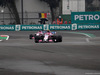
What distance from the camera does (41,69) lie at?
9.35 meters

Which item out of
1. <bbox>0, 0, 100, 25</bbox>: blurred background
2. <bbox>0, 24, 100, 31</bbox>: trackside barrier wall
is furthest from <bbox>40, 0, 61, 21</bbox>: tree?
<bbox>0, 24, 100, 31</bbox>: trackside barrier wall

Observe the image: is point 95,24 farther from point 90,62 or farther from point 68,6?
point 90,62

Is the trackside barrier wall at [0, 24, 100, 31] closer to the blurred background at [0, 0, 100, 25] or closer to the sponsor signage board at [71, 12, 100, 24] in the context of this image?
the sponsor signage board at [71, 12, 100, 24]

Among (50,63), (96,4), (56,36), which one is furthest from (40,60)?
(96,4)

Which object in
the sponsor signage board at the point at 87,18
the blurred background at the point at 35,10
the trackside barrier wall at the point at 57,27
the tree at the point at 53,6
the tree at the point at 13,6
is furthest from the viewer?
the tree at the point at 53,6

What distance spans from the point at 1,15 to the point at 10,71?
52974 millimetres

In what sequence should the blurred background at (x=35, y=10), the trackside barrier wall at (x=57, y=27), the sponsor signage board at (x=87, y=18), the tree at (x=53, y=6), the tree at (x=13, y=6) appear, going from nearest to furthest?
the trackside barrier wall at (x=57, y=27)
the sponsor signage board at (x=87, y=18)
the tree at (x=13, y=6)
the blurred background at (x=35, y=10)
the tree at (x=53, y=6)

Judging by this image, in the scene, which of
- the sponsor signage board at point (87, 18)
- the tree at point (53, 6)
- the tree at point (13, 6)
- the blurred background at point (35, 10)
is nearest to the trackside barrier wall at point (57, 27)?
the sponsor signage board at point (87, 18)

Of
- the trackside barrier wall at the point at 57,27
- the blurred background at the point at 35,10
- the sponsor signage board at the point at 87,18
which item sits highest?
the blurred background at the point at 35,10

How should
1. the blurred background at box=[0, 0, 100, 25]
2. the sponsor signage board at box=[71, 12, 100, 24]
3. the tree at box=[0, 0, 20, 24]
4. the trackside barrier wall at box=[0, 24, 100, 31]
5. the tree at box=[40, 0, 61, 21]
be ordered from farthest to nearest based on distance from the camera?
the tree at box=[40, 0, 61, 21] → the blurred background at box=[0, 0, 100, 25] → the tree at box=[0, 0, 20, 24] → the sponsor signage board at box=[71, 12, 100, 24] → the trackside barrier wall at box=[0, 24, 100, 31]

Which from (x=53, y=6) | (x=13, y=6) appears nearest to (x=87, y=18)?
(x=53, y=6)

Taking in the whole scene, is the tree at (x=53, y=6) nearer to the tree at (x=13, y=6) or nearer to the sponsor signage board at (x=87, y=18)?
the tree at (x=13, y=6)

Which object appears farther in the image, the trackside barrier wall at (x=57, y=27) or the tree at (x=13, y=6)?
the tree at (x=13, y=6)

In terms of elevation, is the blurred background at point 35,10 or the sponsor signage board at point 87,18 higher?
the blurred background at point 35,10
